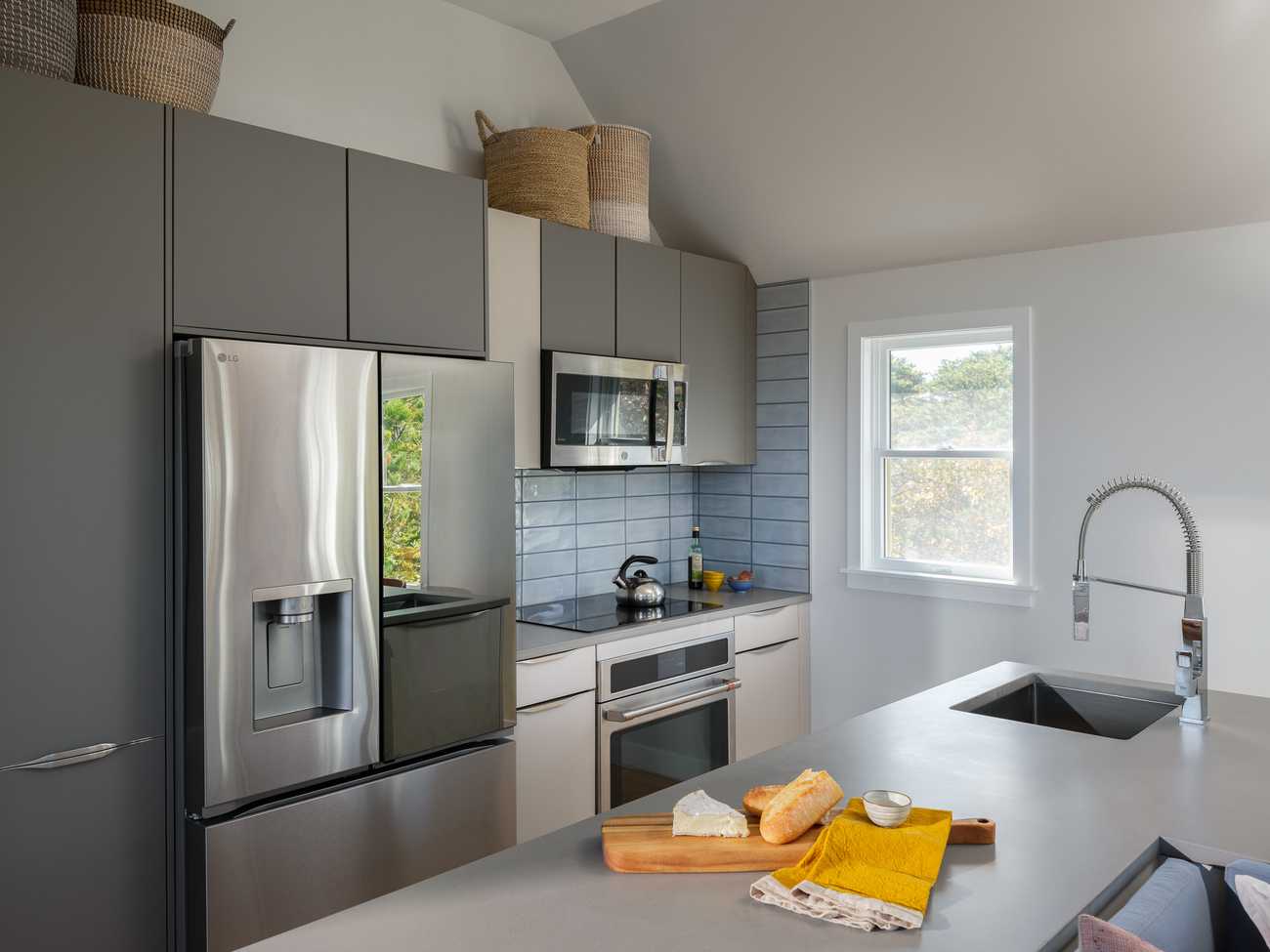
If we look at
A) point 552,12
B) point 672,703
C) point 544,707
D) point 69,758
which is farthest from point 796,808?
point 552,12

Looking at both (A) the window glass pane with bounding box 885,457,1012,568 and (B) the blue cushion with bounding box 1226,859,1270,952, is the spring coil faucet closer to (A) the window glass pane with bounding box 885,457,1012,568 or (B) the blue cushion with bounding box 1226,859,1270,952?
(B) the blue cushion with bounding box 1226,859,1270,952

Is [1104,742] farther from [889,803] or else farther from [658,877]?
[658,877]

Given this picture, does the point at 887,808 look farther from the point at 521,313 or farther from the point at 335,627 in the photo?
the point at 521,313

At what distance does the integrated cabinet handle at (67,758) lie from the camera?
6.30 ft

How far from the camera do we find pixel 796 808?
1.47 metres

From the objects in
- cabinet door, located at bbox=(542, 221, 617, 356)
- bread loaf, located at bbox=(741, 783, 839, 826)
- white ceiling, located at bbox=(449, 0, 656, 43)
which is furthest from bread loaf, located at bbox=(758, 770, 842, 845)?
white ceiling, located at bbox=(449, 0, 656, 43)

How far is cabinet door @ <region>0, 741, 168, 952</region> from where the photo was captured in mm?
1913

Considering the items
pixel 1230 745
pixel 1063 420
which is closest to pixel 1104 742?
pixel 1230 745

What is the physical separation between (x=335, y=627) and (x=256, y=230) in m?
0.91

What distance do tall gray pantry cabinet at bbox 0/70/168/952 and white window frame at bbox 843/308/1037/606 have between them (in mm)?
2615

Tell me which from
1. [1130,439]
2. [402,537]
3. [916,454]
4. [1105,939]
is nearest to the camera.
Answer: [1105,939]

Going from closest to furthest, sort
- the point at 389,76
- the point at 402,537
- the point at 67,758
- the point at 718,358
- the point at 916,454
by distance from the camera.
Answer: the point at 67,758 < the point at 402,537 < the point at 389,76 < the point at 916,454 < the point at 718,358

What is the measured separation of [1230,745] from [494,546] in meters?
1.72

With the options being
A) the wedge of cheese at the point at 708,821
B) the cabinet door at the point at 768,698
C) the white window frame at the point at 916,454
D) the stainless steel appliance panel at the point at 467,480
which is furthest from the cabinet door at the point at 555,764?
the wedge of cheese at the point at 708,821
